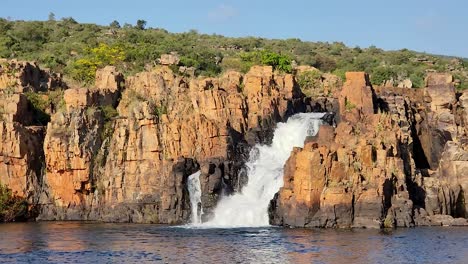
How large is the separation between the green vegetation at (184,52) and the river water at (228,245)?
37751 mm

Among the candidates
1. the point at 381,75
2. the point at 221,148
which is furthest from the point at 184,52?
the point at 221,148

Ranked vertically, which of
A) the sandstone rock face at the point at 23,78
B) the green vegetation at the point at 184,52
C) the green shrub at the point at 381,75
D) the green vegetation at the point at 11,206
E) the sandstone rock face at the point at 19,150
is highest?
the green vegetation at the point at 184,52

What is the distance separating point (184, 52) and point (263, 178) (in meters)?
62.0

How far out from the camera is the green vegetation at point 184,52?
106250mm

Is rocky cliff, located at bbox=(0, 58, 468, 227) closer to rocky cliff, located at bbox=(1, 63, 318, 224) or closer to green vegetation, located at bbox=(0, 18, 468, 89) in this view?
rocky cliff, located at bbox=(1, 63, 318, 224)

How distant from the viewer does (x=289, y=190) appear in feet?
204

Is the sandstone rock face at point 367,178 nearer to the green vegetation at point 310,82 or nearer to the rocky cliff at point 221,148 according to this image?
the rocky cliff at point 221,148

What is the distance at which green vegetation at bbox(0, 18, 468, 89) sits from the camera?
106250 mm

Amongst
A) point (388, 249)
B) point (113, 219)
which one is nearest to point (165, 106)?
point (113, 219)

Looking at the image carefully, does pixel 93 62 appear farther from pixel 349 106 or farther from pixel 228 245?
pixel 228 245

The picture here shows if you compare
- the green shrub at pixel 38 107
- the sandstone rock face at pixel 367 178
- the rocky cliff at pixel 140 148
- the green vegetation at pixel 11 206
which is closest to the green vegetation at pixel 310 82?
the rocky cliff at pixel 140 148

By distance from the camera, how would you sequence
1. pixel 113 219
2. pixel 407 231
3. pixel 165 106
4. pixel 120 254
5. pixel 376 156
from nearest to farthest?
1. pixel 120 254
2. pixel 407 231
3. pixel 376 156
4. pixel 113 219
5. pixel 165 106

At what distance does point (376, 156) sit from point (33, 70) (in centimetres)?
3533

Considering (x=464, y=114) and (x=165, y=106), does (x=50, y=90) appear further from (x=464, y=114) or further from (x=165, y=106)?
(x=464, y=114)
